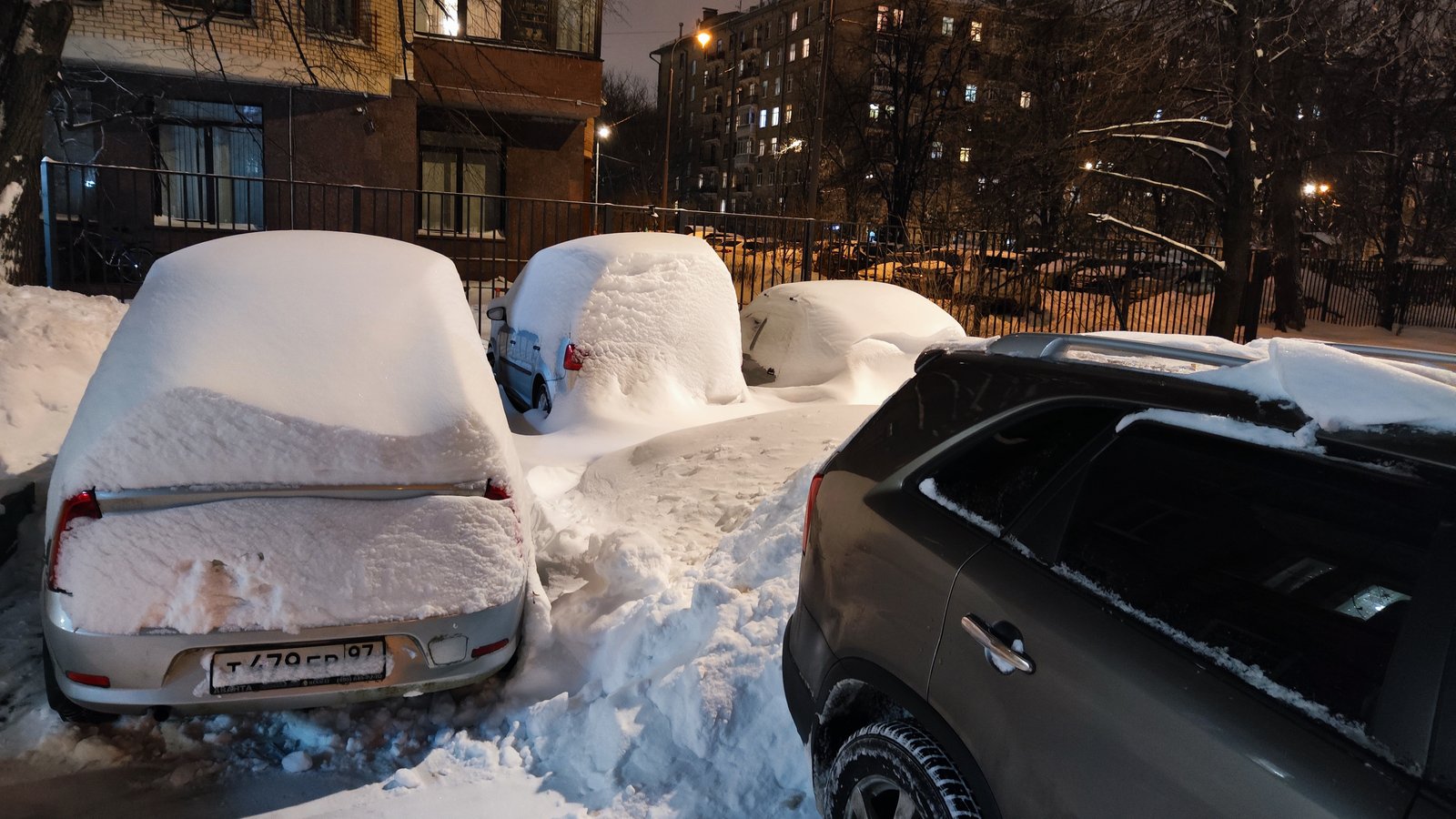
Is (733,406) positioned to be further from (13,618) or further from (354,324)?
(13,618)

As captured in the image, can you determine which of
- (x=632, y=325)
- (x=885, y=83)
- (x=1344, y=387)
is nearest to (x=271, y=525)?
(x=1344, y=387)

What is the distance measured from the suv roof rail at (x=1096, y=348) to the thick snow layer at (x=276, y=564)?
6.47 ft

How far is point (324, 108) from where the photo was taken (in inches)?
733

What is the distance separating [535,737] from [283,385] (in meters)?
1.60

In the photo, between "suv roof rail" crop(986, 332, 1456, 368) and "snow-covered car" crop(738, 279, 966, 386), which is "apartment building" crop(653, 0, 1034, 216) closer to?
"snow-covered car" crop(738, 279, 966, 386)

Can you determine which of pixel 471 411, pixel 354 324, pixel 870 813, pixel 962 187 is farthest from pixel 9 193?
pixel 962 187

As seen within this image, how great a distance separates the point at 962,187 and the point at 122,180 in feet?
78.2

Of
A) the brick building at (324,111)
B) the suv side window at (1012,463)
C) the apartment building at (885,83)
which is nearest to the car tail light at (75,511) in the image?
the suv side window at (1012,463)

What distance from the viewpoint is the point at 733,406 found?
8406 millimetres

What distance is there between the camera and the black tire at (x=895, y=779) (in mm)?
2121

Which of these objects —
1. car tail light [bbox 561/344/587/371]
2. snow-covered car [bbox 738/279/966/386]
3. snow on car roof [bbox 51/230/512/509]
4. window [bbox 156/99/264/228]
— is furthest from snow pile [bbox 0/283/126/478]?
window [bbox 156/99/264/228]

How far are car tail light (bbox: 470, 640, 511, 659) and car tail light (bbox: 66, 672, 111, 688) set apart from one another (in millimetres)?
1154

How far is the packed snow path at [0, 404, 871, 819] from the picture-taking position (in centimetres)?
318

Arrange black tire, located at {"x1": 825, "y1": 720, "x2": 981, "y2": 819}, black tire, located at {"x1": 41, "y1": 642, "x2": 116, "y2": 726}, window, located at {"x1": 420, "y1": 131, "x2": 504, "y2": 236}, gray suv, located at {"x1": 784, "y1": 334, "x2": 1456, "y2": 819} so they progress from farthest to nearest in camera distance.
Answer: window, located at {"x1": 420, "y1": 131, "x2": 504, "y2": 236}
black tire, located at {"x1": 41, "y1": 642, "x2": 116, "y2": 726}
black tire, located at {"x1": 825, "y1": 720, "x2": 981, "y2": 819}
gray suv, located at {"x1": 784, "y1": 334, "x2": 1456, "y2": 819}
